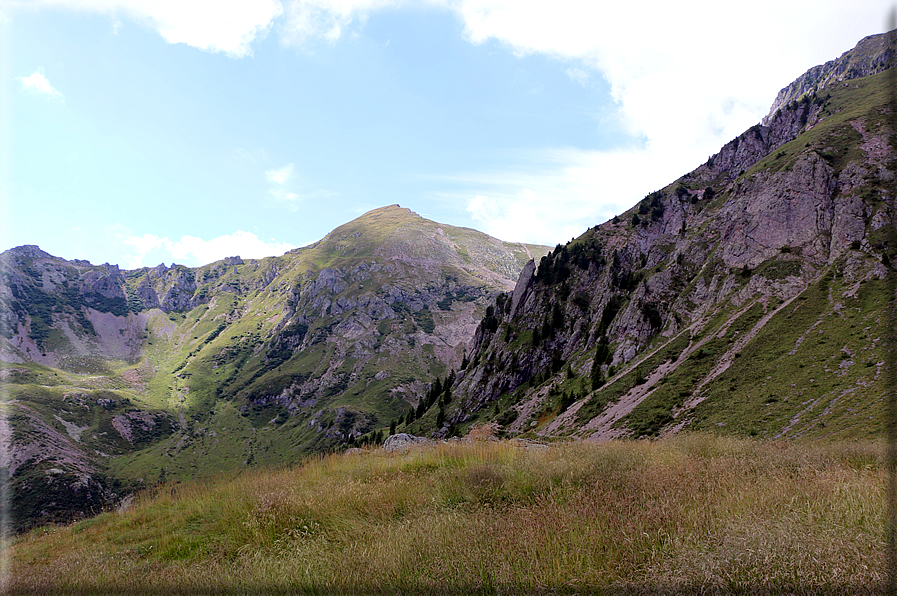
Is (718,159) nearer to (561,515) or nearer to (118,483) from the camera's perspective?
(561,515)

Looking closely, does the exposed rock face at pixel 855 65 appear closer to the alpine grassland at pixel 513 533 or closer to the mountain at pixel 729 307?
the mountain at pixel 729 307

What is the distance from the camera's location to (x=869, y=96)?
92.1 meters

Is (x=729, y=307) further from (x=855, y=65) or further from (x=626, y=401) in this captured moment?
(x=855, y=65)

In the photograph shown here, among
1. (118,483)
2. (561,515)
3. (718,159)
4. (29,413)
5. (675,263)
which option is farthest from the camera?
(29,413)

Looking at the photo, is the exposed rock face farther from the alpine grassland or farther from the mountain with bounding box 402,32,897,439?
the alpine grassland

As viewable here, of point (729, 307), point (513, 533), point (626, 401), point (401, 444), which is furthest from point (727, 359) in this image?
point (513, 533)

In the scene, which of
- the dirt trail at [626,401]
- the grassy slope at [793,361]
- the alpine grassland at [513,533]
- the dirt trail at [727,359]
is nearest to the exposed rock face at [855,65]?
the grassy slope at [793,361]

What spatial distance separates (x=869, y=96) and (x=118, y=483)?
11287 inches

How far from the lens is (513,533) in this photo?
17.8ft

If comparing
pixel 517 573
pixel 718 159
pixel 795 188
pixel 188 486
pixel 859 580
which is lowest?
pixel 188 486

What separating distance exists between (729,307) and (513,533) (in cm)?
7283

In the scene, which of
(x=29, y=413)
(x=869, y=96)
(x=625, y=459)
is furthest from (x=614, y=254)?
(x=29, y=413)

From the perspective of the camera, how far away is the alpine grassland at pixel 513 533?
4297 millimetres

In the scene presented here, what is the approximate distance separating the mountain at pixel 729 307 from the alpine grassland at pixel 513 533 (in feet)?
65.2
